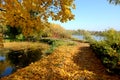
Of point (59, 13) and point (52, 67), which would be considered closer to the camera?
point (59, 13)

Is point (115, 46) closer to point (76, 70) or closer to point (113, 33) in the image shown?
point (113, 33)

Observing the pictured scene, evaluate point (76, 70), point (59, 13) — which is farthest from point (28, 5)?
point (76, 70)

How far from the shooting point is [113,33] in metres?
17.7

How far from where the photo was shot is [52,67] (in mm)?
13938

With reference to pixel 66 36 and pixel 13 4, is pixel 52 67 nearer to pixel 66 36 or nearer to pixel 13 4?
pixel 13 4

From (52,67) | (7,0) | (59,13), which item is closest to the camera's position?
(7,0)

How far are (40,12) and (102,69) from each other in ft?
21.5

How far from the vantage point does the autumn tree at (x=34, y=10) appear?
669 cm

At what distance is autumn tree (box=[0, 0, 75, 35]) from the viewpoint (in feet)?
22.0

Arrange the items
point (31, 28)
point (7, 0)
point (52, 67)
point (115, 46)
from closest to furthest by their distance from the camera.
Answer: point (7, 0)
point (31, 28)
point (52, 67)
point (115, 46)

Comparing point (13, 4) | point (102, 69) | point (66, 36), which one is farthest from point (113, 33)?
point (66, 36)

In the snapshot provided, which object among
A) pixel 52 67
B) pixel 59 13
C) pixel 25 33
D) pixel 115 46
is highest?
pixel 59 13

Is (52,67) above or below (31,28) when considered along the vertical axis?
below

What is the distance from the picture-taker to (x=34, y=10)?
7125 millimetres
